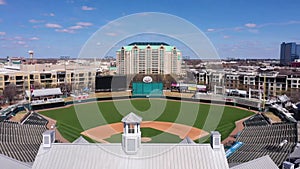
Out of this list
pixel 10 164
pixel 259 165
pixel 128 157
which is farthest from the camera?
pixel 259 165

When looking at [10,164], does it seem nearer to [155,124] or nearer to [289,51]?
[155,124]

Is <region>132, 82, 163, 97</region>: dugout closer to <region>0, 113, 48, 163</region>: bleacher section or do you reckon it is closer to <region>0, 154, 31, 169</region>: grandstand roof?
<region>0, 113, 48, 163</region>: bleacher section

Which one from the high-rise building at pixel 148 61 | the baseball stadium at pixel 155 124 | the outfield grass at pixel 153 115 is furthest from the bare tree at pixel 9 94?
the high-rise building at pixel 148 61

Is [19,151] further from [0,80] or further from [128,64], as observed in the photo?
[0,80]

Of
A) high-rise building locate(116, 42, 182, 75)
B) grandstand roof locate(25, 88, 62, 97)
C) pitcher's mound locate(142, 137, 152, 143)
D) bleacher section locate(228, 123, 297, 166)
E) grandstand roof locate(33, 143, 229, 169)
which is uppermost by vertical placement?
high-rise building locate(116, 42, 182, 75)

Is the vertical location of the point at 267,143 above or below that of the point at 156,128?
above

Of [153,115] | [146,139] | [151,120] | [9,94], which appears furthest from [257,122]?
[9,94]

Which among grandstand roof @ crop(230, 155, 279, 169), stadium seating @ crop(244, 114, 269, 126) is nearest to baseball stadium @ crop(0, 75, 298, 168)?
stadium seating @ crop(244, 114, 269, 126)
